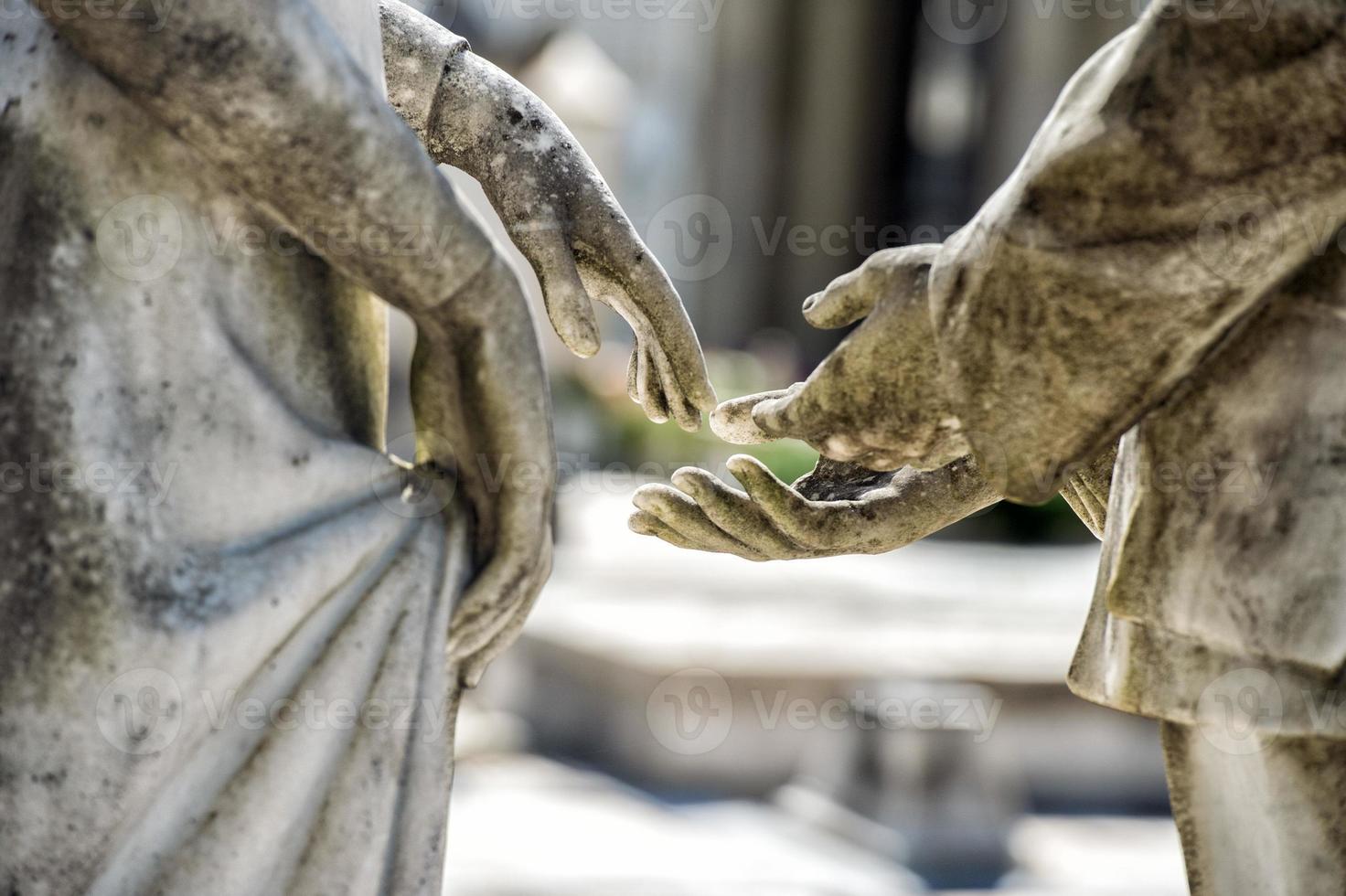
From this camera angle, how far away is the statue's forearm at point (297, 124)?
1.57 meters

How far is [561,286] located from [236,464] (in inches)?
18.0

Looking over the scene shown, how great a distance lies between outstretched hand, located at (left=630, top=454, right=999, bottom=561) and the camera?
2074 millimetres

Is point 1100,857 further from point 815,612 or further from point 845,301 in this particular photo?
point 845,301

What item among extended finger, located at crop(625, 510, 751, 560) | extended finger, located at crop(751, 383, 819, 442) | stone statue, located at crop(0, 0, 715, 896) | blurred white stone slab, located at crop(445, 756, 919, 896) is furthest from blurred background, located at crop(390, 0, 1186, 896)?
stone statue, located at crop(0, 0, 715, 896)

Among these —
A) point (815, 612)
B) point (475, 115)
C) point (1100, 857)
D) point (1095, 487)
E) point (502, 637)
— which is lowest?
point (502, 637)

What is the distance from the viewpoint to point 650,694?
Answer: 6.01 m

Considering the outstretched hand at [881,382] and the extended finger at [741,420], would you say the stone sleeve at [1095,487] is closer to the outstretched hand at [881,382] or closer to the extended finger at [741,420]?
the outstretched hand at [881,382]

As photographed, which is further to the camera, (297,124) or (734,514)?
(734,514)

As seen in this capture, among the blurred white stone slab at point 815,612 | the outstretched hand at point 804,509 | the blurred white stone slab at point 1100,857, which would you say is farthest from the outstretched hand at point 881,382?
the blurred white stone slab at point 815,612

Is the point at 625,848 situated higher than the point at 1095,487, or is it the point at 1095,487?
the point at 625,848

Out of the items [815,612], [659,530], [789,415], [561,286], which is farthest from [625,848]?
[561,286]

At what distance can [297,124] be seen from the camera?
161 cm

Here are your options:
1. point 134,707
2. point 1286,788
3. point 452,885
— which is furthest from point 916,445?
point 452,885

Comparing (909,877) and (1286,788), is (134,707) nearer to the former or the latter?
(1286,788)
